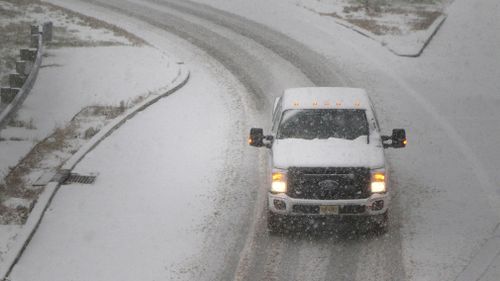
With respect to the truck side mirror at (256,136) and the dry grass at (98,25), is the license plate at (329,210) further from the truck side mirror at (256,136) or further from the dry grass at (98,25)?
the dry grass at (98,25)

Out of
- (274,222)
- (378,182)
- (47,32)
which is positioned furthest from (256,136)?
(47,32)

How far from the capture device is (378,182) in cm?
1091

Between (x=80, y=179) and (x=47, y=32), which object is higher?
(x=80, y=179)

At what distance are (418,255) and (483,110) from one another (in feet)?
28.2

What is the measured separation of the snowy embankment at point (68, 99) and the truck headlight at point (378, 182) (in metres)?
5.20

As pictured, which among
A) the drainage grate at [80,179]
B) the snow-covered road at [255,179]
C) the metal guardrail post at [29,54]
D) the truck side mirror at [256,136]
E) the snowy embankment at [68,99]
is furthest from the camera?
the metal guardrail post at [29,54]

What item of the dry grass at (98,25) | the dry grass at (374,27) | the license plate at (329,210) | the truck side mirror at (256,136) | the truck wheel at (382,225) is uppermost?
the truck side mirror at (256,136)

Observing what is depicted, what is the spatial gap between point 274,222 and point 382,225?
1637 millimetres

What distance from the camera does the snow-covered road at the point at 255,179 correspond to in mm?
10570

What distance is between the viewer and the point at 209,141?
52.2ft

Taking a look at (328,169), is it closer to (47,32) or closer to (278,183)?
(278,183)

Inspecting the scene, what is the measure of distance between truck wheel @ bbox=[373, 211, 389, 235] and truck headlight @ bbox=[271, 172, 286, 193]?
1.50m

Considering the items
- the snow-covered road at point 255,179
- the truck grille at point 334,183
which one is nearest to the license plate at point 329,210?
the truck grille at point 334,183

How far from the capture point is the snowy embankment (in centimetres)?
1278
